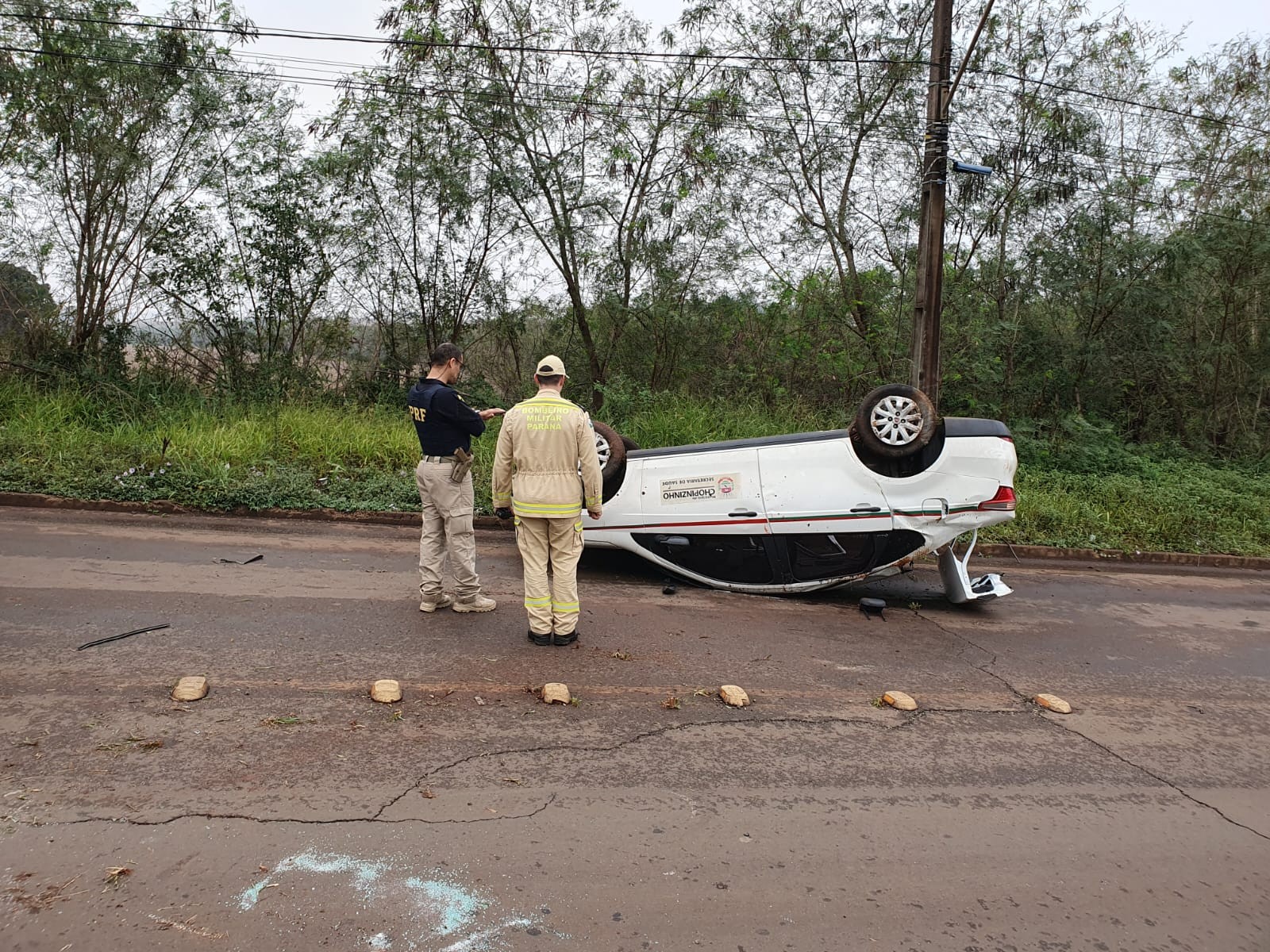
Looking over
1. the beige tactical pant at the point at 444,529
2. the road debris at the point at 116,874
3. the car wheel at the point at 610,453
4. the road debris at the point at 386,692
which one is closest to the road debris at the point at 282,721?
the road debris at the point at 386,692

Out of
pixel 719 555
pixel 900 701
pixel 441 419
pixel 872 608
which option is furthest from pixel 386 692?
pixel 872 608

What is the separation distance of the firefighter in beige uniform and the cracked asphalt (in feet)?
0.96

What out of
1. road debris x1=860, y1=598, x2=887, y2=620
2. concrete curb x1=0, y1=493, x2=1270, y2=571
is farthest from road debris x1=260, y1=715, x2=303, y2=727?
concrete curb x1=0, y1=493, x2=1270, y2=571

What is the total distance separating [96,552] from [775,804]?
624 cm

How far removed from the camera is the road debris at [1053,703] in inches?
186

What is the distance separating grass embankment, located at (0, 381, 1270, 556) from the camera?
9.07 metres

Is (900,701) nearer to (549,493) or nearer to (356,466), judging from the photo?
(549,493)

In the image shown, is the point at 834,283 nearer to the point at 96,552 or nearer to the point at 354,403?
the point at 354,403

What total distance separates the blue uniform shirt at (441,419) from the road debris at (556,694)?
1.88 m

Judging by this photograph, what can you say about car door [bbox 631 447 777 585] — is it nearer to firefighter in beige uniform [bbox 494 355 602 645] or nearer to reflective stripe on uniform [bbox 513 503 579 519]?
firefighter in beige uniform [bbox 494 355 602 645]

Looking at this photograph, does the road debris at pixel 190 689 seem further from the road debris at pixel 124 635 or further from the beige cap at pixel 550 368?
the beige cap at pixel 550 368

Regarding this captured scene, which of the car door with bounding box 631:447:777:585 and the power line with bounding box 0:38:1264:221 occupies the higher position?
the power line with bounding box 0:38:1264:221

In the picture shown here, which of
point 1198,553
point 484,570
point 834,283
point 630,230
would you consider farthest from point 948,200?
point 484,570

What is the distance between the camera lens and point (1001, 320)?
49.7ft
